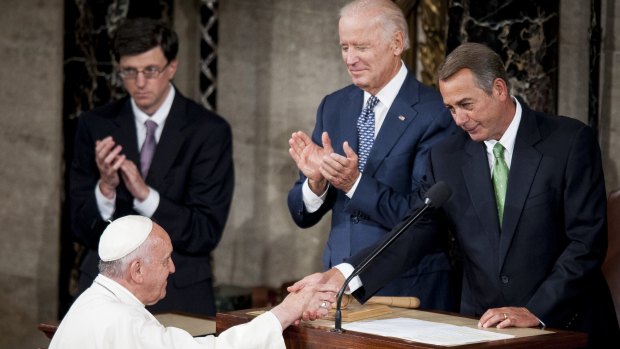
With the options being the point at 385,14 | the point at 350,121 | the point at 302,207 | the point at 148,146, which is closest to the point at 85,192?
the point at 148,146

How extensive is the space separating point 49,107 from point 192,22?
1.07 metres

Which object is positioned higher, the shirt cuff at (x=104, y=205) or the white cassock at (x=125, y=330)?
the shirt cuff at (x=104, y=205)

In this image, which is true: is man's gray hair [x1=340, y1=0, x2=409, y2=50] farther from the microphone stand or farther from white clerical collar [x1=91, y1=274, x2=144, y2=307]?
white clerical collar [x1=91, y1=274, x2=144, y2=307]

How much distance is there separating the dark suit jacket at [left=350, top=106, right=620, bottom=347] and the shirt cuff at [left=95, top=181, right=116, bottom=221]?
1778 millimetres

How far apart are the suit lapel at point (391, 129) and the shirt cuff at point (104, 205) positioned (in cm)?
144

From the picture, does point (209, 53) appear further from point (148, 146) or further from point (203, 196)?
point (203, 196)

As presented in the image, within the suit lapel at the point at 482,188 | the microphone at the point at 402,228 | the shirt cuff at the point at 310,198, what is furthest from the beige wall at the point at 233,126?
the microphone at the point at 402,228

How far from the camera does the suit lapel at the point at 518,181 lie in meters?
4.55

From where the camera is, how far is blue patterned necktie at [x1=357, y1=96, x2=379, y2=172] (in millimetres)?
5191

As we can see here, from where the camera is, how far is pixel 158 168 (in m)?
6.11

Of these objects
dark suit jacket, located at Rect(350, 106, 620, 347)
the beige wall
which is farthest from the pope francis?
the beige wall

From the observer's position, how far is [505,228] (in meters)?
4.57

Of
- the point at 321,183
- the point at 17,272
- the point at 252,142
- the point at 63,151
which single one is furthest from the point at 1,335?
the point at 321,183

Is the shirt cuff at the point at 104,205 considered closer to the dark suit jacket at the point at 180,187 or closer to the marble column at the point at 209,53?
the dark suit jacket at the point at 180,187
